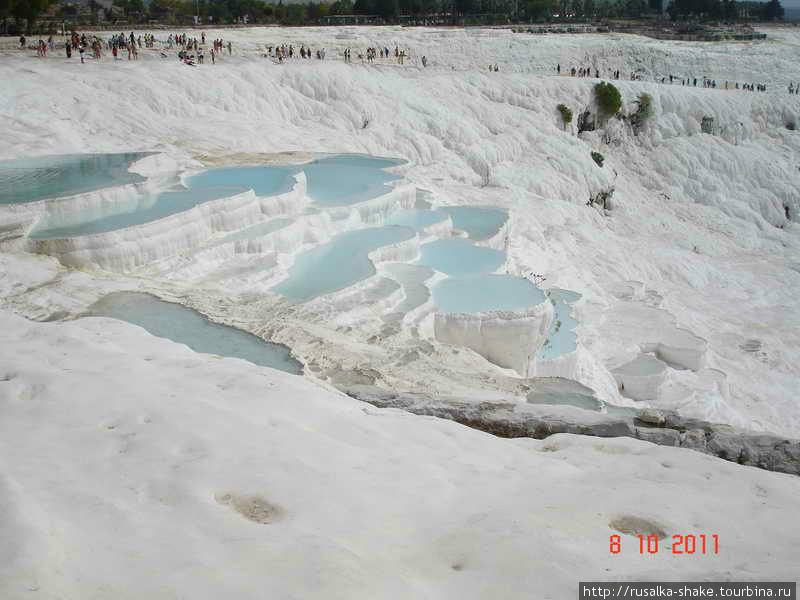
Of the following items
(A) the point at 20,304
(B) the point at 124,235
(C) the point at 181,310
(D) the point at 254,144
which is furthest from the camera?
(D) the point at 254,144

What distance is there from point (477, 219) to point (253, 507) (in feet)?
39.7

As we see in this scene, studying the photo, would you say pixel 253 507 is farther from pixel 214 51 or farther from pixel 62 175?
pixel 214 51

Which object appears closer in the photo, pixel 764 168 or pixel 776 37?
pixel 764 168

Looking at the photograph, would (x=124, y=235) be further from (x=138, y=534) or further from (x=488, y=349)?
(x=138, y=534)

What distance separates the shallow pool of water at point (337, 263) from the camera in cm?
890

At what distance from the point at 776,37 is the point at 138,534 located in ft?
197

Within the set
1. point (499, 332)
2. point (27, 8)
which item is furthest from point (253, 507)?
point (27, 8)

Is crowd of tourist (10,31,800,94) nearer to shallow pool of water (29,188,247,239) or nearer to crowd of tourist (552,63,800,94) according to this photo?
crowd of tourist (552,63,800,94)

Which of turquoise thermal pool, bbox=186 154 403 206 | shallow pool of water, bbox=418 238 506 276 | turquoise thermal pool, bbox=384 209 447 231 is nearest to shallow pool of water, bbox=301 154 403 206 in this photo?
turquoise thermal pool, bbox=186 154 403 206

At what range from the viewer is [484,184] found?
2003cm

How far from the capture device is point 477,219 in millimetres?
14508

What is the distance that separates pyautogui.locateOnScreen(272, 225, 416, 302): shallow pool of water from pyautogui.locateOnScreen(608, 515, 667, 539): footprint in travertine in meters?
5.75

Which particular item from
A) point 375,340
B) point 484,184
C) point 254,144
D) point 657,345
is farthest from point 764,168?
point 375,340

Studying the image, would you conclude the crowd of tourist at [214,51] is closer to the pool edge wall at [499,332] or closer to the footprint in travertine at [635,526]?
the pool edge wall at [499,332]
